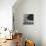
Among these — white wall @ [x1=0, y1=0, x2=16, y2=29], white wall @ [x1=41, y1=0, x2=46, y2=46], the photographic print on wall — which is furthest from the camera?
the photographic print on wall

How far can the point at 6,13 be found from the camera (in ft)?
13.7

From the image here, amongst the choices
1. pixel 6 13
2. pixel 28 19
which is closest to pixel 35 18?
pixel 28 19

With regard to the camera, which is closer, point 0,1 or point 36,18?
point 0,1

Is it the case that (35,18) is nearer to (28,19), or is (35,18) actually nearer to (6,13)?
(28,19)

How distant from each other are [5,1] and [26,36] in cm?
185

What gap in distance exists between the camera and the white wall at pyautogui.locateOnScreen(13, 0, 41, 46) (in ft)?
16.0

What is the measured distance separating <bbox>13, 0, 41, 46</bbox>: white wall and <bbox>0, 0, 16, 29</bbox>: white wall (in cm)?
80

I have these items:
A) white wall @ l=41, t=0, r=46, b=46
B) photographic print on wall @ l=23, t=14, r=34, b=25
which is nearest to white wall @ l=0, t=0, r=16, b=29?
photographic print on wall @ l=23, t=14, r=34, b=25

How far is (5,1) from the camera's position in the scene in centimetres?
416

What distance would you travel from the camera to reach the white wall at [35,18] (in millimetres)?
4887

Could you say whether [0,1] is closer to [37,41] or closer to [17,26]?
[17,26]

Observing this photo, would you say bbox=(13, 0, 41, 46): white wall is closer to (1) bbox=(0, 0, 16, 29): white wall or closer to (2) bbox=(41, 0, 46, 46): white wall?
(2) bbox=(41, 0, 46, 46): white wall

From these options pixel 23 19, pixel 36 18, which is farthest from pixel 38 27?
pixel 23 19

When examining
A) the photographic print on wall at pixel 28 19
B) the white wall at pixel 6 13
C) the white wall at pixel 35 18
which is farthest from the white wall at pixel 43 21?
the white wall at pixel 6 13
